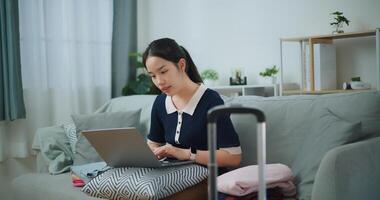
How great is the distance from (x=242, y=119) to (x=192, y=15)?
1847 millimetres

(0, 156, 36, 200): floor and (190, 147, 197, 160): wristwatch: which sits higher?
(190, 147, 197, 160): wristwatch

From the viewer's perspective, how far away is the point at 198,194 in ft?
5.69

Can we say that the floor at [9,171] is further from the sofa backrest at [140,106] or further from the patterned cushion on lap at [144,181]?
the patterned cushion on lap at [144,181]

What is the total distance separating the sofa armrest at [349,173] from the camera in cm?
141

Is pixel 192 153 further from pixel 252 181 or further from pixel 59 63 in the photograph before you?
pixel 59 63

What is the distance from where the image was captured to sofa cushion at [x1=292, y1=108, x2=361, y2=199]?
1.68 m

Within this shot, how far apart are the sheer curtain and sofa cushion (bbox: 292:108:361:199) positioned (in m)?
2.05

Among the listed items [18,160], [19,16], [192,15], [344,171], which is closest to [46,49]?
[19,16]

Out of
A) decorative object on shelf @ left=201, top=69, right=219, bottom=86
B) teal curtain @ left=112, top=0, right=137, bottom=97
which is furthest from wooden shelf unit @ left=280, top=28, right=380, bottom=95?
teal curtain @ left=112, top=0, right=137, bottom=97

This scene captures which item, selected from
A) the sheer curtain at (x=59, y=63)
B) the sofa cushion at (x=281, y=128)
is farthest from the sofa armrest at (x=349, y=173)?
the sheer curtain at (x=59, y=63)

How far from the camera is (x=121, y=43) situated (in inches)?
145

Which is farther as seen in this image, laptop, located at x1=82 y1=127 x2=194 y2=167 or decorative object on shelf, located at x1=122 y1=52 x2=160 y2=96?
decorative object on shelf, located at x1=122 y1=52 x2=160 y2=96

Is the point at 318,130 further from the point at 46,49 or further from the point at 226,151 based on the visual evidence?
the point at 46,49

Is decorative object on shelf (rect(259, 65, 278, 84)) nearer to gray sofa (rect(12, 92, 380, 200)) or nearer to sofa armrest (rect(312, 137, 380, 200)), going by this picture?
gray sofa (rect(12, 92, 380, 200))
